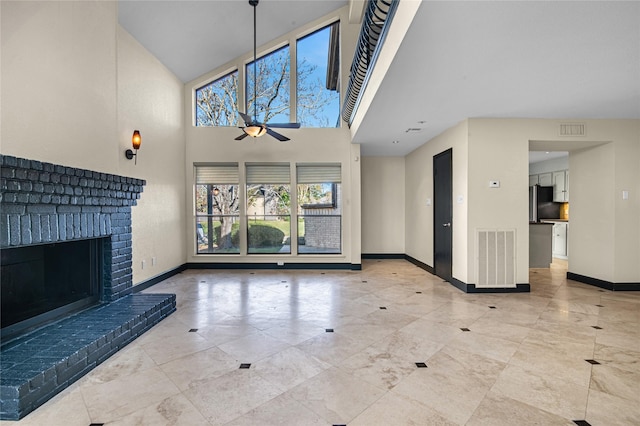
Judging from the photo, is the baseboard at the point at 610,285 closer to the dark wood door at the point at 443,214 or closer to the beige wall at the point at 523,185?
the beige wall at the point at 523,185

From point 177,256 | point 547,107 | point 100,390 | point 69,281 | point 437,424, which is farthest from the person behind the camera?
point 177,256

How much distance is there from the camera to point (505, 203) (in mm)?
4848

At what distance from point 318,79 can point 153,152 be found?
3.71m

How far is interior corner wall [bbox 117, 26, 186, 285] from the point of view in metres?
4.61

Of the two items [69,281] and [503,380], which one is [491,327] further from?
[69,281]

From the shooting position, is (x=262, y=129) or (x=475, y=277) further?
(x=475, y=277)

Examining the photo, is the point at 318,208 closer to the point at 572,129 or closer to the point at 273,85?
the point at 273,85

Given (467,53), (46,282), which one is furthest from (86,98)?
(467,53)

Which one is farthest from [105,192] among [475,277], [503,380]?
[475,277]

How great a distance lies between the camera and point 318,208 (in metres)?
6.93

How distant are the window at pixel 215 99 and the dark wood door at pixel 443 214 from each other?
4.42 meters

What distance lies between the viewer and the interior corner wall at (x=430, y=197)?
4.93 meters

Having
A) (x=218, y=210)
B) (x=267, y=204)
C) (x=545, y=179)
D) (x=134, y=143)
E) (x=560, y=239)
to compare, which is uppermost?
(x=134, y=143)

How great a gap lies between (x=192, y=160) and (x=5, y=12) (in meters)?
4.36
